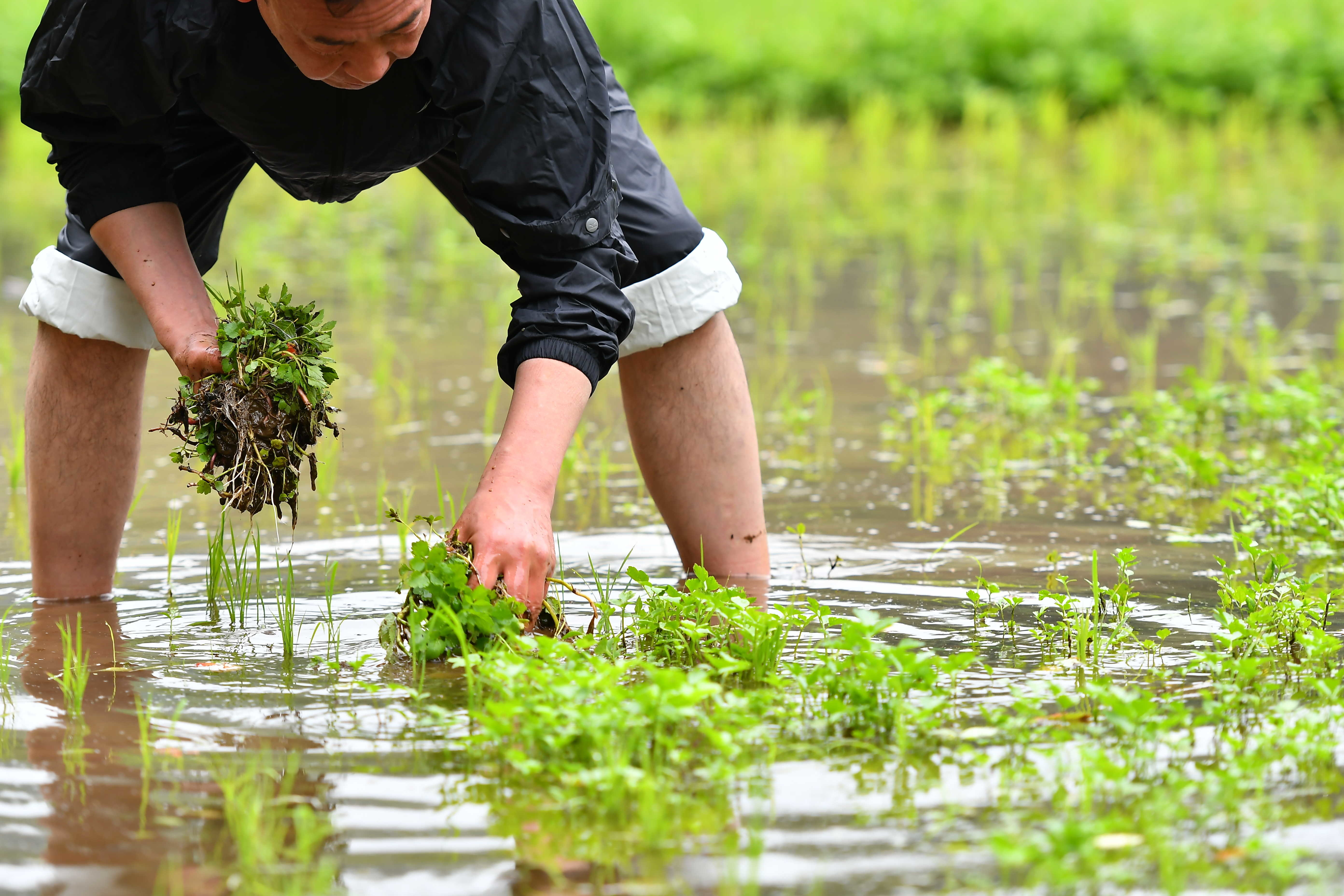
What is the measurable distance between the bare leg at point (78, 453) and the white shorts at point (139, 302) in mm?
65

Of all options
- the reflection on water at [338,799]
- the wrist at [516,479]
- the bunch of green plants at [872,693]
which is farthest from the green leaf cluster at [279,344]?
the bunch of green plants at [872,693]

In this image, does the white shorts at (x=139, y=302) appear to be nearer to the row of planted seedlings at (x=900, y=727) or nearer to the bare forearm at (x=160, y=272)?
the bare forearm at (x=160, y=272)

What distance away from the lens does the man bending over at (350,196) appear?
236cm

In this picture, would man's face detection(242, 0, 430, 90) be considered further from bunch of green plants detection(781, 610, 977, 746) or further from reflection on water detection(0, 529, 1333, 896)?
bunch of green plants detection(781, 610, 977, 746)

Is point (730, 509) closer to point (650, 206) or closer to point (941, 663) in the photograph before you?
point (650, 206)

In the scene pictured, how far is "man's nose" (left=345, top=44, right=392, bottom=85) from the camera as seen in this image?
222cm

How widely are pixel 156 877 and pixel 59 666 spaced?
93 centimetres

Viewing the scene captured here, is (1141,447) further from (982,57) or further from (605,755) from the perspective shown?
(982,57)

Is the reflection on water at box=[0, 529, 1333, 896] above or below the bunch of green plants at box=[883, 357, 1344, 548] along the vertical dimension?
below

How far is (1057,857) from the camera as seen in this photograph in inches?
66.0

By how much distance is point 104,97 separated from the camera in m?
2.44

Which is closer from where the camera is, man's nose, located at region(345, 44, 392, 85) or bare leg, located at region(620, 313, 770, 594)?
man's nose, located at region(345, 44, 392, 85)

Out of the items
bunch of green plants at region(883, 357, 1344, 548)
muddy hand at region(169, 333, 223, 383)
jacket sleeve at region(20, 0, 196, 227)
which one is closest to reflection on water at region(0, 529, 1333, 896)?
muddy hand at region(169, 333, 223, 383)

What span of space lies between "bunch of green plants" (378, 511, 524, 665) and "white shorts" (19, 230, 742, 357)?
0.60 metres
